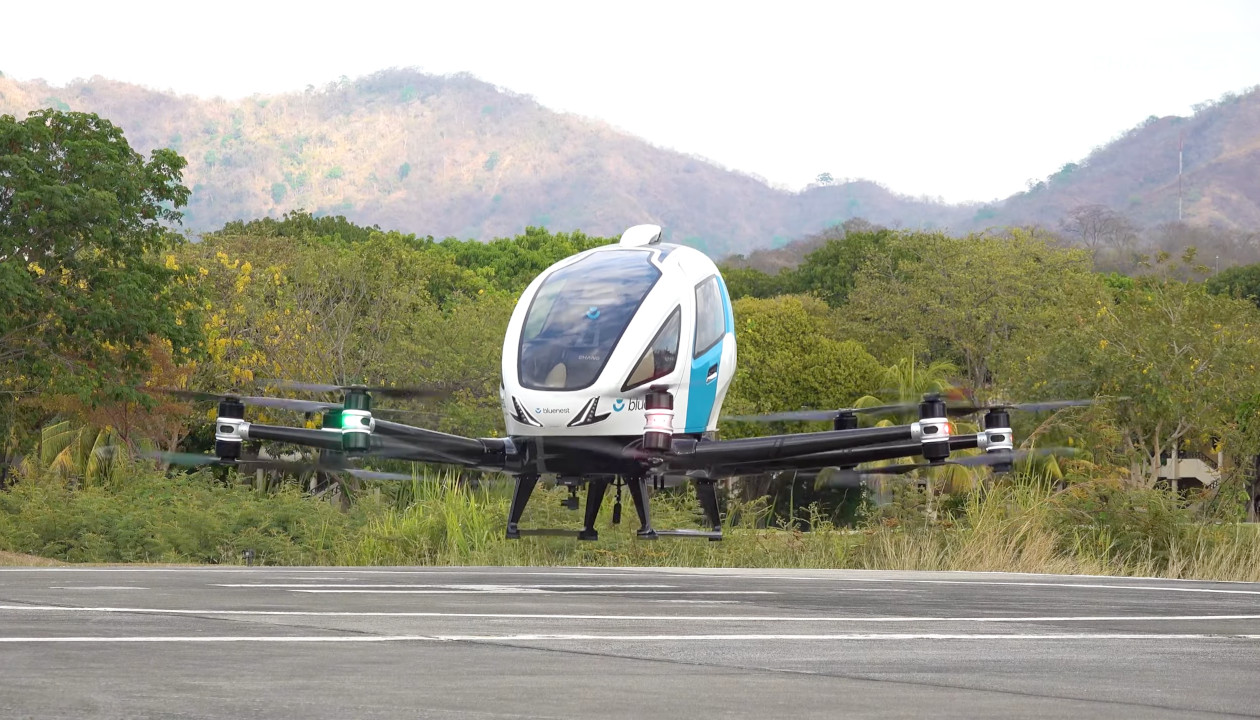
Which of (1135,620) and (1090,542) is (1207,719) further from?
(1090,542)

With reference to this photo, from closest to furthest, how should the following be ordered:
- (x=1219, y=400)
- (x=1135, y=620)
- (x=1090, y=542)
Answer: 1. (x=1135, y=620)
2. (x=1090, y=542)
3. (x=1219, y=400)

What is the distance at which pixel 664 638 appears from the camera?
886 cm

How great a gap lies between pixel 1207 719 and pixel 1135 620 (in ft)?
18.0

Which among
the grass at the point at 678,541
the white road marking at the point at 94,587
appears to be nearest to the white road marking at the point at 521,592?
the white road marking at the point at 94,587

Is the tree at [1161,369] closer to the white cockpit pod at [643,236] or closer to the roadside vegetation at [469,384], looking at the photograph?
the roadside vegetation at [469,384]

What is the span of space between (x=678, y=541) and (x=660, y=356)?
1239cm

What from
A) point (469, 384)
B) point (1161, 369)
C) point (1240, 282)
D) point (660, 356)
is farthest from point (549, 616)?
point (1240, 282)

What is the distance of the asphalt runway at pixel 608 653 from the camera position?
5.91m

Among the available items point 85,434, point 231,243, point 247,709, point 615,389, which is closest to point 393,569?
point 615,389

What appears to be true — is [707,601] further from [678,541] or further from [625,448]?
[678,541]

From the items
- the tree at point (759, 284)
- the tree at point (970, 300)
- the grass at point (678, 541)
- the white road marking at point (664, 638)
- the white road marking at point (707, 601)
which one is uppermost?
the tree at point (759, 284)

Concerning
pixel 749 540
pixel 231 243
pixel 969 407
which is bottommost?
pixel 749 540

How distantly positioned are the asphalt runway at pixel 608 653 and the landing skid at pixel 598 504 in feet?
12.1

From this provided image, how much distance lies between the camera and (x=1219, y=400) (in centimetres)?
4828
